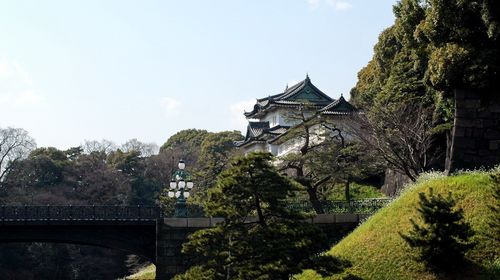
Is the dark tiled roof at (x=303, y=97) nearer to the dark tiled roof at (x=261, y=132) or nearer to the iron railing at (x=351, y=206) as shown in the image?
the dark tiled roof at (x=261, y=132)

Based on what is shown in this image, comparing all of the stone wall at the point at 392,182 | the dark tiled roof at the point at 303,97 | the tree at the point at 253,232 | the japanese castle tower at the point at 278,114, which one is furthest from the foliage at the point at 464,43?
the dark tiled roof at the point at 303,97

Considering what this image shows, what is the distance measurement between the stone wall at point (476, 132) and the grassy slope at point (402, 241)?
1.61m

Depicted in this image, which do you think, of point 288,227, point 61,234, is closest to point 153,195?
point 61,234

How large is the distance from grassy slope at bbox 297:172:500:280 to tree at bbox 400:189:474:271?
0.49 metres

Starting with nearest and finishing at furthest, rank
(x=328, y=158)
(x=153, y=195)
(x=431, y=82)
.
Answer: (x=431, y=82), (x=328, y=158), (x=153, y=195)

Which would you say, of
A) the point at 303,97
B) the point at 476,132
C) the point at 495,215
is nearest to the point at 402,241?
the point at 495,215

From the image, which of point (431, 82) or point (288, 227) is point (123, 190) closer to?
point (431, 82)

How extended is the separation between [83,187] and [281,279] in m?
56.2

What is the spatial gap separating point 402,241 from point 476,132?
704 cm

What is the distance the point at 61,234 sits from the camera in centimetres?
3728

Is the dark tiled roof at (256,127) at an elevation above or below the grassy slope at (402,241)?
above

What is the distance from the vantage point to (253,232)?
21.9m

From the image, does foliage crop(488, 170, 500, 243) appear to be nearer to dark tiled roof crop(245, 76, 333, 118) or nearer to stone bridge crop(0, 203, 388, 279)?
stone bridge crop(0, 203, 388, 279)

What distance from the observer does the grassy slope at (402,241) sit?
70.9 feet
